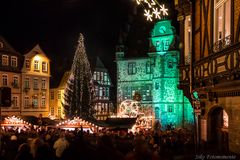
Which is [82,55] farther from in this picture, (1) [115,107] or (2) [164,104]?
(1) [115,107]

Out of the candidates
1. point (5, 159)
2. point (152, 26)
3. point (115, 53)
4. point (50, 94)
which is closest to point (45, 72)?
point (50, 94)

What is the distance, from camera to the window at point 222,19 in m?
14.7

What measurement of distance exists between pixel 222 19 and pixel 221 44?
3.29 feet

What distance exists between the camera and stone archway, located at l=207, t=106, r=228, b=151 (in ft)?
53.4

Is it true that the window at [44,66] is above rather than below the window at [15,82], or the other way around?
above

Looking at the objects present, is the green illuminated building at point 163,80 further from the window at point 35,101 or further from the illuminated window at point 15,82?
the illuminated window at point 15,82

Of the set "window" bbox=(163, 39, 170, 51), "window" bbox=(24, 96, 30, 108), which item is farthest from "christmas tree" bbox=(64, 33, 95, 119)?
"window" bbox=(163, 39, 170, 51)

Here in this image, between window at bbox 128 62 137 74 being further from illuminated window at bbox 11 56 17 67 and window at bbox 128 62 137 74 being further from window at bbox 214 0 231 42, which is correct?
window at bbox 214 0 231 42

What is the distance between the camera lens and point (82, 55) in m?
48.2

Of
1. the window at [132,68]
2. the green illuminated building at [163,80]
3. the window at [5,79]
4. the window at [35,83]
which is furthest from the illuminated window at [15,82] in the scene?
the green illuminated building at [163,80]

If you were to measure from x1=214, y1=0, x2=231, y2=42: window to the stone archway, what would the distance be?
290cm

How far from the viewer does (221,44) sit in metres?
14.9

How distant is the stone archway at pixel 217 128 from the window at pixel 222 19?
2.90 meters

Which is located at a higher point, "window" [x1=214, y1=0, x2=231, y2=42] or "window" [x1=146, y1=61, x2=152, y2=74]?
"window" [x1=146, y1=61, x2=152, y2=74]
